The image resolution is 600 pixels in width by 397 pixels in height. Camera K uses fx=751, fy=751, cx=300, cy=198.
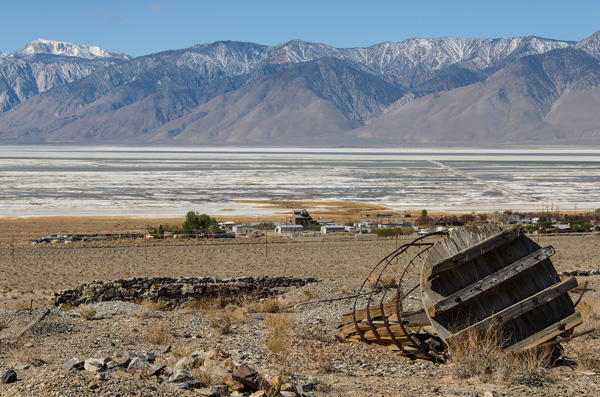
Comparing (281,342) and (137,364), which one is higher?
(137,364)

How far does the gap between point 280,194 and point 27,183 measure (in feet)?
109

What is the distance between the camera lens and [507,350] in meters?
8.54

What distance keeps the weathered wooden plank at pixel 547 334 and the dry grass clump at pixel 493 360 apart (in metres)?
0.07

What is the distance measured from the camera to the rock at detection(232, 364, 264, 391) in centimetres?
758

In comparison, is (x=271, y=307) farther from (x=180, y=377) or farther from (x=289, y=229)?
(x=289, y=229)

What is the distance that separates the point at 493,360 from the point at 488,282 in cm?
87

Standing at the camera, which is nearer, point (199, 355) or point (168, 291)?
point (199, 355)

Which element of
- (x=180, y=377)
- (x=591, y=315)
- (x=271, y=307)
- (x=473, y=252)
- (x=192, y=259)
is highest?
(x=473, y=252)

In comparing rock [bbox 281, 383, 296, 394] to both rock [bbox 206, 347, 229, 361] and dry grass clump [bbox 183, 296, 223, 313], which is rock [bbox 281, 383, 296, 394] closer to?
rock [bbox 206, 347, 229, 361]

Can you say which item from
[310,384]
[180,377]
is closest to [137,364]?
[180,377]

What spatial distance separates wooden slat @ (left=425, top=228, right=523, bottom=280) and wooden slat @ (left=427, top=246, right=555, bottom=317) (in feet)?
0.93

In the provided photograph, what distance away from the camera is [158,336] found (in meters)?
11.0

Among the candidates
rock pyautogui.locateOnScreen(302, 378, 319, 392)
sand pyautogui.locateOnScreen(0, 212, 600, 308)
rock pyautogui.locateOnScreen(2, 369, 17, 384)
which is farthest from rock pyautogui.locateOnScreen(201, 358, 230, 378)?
sand pyautogui.locateOnScreen(0, 212, 600, 308)

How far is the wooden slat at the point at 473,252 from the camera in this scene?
840 cm
